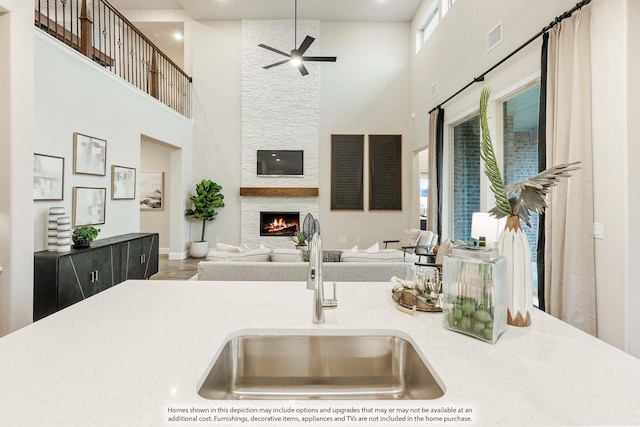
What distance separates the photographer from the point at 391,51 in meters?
7.30

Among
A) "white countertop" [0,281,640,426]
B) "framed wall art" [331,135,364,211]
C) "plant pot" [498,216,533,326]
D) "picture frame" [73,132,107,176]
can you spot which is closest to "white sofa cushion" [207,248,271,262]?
"white countertop" [0,281,640,426]

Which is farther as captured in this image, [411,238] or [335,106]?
[335,106]

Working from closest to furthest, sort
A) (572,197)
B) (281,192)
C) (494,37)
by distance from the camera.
Answer: 1. (572,197)
2. (494,37)
3. (281,192)

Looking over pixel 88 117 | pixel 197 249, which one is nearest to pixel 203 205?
pixel 197 249

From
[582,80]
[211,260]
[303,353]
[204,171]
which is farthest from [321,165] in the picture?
[303,353]

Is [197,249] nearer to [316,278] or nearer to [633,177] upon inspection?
[316,278]

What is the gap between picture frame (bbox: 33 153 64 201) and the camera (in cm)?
335

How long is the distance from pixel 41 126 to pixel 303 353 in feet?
12.7

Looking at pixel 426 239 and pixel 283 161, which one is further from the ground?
pixel 283 161

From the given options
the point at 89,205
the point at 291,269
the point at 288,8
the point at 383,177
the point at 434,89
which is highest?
the point at 288,8

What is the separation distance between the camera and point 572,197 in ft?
7.86

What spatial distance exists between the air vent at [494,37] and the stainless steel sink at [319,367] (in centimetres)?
391

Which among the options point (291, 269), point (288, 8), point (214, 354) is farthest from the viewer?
point (288, 8)

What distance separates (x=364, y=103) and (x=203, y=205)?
4.13m
